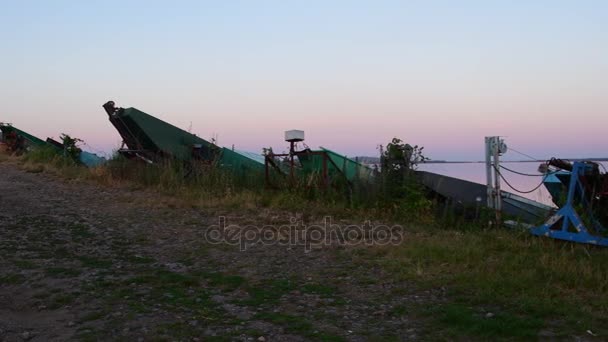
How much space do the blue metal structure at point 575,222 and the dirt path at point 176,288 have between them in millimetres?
2394

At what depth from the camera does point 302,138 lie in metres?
10.3

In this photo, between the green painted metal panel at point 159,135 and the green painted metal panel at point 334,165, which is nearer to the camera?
the green painted metal panel at point 334,165

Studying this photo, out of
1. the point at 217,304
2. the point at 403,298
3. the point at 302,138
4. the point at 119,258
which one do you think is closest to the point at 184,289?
the point at 217,304

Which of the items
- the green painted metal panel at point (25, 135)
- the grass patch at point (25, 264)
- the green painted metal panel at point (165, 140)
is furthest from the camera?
the green painted metal panel at point (25, 135)

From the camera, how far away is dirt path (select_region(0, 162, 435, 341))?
13.1 feet

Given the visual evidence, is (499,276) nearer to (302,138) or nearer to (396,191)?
(396,191)

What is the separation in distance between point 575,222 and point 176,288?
4518 mm

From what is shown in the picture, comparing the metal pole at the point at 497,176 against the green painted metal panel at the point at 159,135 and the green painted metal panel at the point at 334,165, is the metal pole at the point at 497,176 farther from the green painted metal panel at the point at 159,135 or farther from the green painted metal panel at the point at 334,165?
the green painted metal panel at the point at 159,135

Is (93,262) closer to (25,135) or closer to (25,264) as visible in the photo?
(25,264)

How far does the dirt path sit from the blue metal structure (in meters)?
2.39

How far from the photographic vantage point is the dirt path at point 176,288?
4.00 m

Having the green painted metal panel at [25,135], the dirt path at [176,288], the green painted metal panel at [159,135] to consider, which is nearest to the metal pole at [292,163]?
the dirt path at [176,288]

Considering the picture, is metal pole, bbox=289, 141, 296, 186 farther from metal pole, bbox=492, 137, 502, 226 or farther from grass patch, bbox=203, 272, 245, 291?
grass patch, bbox=203, 272, 245, 291

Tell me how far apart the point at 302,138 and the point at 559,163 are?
15.4 feet
